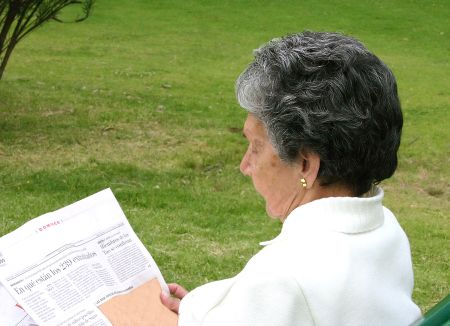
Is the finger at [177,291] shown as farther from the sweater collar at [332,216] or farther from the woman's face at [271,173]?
the sweater collar at [332,216]

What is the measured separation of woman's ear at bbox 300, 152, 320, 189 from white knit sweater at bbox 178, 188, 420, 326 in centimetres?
9

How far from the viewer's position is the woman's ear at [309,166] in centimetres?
183

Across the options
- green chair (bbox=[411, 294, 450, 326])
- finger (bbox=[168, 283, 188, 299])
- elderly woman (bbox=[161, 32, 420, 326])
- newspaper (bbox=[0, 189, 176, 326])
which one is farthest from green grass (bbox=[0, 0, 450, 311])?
green chair (bbox=[411, 294, 450, 326])

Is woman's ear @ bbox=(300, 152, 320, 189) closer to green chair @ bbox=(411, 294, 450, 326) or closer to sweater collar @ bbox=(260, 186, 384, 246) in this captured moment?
sweater collar @ bbox=(260, 186, 384, 246)

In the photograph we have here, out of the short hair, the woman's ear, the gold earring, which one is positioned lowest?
the gold earring

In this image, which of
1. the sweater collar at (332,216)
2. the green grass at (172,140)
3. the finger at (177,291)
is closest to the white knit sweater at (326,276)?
the sweater collar at (332,216)

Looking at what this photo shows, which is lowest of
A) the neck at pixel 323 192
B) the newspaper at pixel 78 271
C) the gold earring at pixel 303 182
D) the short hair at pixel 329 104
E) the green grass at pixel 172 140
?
the green grass at pixel 172 140

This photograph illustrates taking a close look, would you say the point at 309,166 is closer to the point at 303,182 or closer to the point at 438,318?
the point at 303,182

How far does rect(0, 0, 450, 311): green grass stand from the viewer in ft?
16.7

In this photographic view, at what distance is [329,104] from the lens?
5.74ft

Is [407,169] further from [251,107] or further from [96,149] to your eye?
[251,107]

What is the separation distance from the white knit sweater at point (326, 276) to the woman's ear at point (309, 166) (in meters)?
0.09

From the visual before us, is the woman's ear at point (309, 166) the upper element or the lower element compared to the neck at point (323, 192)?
upper

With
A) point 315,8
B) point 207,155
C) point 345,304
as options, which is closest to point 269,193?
point 345,304
